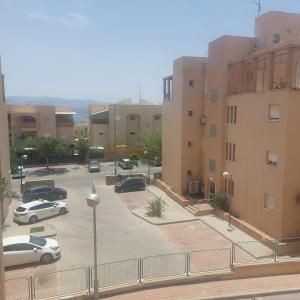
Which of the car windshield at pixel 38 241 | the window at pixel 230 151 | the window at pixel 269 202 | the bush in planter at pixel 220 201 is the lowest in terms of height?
the car windshield at pixel 38 241

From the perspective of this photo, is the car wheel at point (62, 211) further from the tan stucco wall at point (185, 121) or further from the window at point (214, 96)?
the window at point (214, 96)

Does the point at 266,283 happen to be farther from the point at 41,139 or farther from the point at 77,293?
the point at 41,139

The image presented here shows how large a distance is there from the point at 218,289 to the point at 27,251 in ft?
30.1

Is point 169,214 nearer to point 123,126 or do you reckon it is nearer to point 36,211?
point 36,211

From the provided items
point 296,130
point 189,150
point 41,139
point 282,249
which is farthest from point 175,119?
point 41,139

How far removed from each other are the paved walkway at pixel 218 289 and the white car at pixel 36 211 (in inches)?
508

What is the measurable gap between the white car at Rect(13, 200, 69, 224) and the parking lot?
0.44 meters

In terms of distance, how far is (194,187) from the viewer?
30.6m

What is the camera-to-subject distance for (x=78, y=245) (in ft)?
66.5

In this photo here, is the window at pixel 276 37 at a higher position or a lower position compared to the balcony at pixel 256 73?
higher

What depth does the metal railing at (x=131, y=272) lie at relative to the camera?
1368 cm

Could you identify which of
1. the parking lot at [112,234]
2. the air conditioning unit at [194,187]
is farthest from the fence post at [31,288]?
the air conditioning unit at [194,187]

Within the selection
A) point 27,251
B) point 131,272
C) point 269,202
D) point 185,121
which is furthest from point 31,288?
point 185,121

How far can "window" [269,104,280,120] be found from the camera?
19352 millimetres
